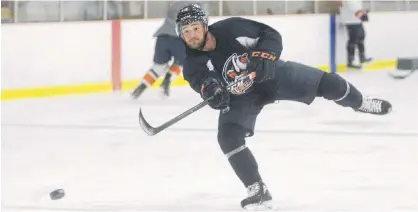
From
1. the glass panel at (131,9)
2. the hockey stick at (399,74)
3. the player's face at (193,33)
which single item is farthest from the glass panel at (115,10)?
the player's face at (193,33)

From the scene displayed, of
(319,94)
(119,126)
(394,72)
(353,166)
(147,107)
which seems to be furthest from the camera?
(394,72)

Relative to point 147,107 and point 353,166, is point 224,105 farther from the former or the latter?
point 147,107

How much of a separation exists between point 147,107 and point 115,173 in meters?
1.90

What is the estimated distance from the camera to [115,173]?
110 inches

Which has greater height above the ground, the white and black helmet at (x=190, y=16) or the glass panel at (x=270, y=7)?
the white and black helmet at (x=190, y=16)

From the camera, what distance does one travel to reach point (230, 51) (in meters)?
2.06

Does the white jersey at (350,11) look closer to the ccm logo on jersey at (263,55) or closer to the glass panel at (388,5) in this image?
the glass panel at (388,5)

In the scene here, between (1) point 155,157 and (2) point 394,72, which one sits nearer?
(1) point 155,157

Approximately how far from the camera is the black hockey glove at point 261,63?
6.82 feet

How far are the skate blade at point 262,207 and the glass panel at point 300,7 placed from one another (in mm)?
4314

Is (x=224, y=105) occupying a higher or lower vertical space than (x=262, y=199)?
higher

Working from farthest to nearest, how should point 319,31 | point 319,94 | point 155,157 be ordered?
point 319,31
point 155,157
point 319,94

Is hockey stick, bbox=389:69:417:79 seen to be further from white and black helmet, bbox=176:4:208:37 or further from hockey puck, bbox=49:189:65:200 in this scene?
white and black helmet, bbox=176:4:208:37

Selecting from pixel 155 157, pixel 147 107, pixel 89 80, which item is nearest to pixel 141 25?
pixel 89 80
